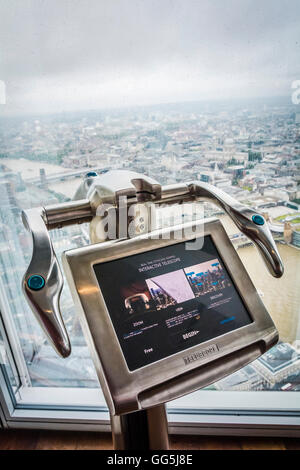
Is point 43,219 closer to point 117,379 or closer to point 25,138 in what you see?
point 117,379

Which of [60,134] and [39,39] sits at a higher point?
[39,39]

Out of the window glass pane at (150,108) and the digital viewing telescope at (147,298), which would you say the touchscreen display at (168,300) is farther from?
the window glass pane at (150,108)

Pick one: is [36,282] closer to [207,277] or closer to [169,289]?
[169,289]

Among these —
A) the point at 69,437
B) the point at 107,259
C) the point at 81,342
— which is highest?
the point at 107,259

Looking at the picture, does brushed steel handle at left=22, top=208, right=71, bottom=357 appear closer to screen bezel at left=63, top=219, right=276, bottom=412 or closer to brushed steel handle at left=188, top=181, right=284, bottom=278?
screen bezel at left=63, top=219, right=276, bottom=412

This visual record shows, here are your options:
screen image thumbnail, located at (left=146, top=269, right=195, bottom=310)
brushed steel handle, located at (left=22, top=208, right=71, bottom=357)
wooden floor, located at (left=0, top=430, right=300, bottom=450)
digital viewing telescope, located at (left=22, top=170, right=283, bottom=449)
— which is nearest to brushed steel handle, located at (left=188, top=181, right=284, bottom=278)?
digital viewing telescope, located at (left=22, top=170, right=283, bottom=449)

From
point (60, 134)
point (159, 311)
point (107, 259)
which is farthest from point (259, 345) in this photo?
point (60, 134)

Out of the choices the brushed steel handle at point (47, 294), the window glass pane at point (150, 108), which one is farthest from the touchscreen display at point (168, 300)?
the window glass pane at point (150, 108)

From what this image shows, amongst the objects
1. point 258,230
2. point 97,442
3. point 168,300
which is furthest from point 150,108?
point 97,442
